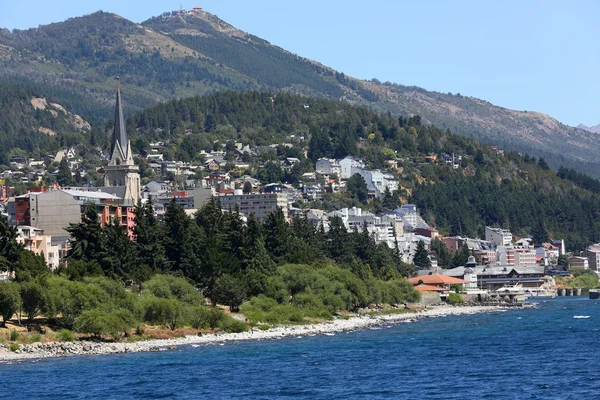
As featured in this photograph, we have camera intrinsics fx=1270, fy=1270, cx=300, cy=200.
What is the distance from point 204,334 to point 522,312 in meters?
64.2

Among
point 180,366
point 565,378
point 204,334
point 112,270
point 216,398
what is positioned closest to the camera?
point 216,398

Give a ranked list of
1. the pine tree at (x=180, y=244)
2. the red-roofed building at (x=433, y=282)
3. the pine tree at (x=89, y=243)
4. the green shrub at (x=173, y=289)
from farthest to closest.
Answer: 1. the red-roofed building at (x=433, y=282)
2. the pine tree at (x=180, y=244)
3. the pine tree at (x=89, y=243)
4. the green shrub at (x=173, y=289)

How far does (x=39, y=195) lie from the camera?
155 metres

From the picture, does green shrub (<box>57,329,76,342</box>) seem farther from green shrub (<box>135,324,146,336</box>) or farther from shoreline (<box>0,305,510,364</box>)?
green shrub (<box>135,324,146,336</box>)

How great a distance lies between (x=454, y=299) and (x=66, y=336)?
101m

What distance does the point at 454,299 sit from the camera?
185m

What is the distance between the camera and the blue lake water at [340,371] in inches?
2734

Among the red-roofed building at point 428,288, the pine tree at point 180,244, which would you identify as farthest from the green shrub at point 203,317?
the red-roofed building at point 428,288

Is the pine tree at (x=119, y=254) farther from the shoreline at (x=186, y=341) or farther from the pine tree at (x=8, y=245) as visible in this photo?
the shoreline at (x=186, y=341)

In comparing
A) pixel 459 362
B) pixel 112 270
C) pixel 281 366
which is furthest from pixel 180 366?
pixel 112 270

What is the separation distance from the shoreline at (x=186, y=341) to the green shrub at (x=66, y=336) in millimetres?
730

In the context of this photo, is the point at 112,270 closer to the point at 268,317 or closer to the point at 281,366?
the point at 268,317

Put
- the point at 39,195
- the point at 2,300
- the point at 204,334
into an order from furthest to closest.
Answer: the point at 39,195 → the point at 204,334 → the point at 2,300

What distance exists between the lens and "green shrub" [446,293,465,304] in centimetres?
18450
